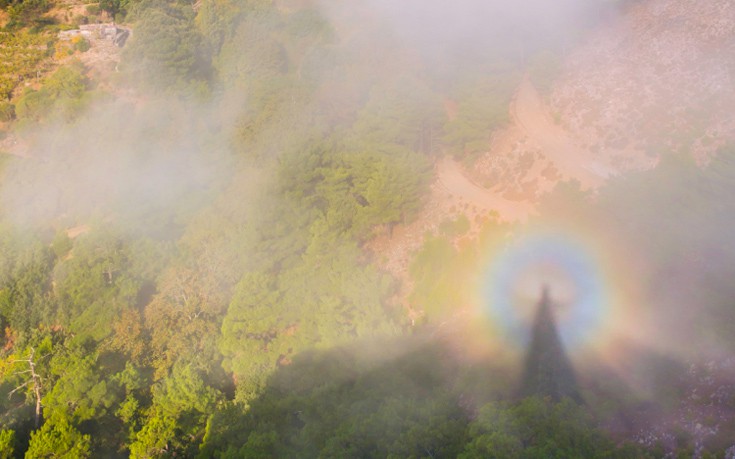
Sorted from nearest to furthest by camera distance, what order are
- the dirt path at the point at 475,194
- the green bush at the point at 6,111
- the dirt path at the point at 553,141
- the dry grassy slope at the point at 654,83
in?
the dry grassy slope at the point at 654,83, the dirt path at the point at 553,141, the dirt path at the point at 475,194, the green bush at the point at 6,111

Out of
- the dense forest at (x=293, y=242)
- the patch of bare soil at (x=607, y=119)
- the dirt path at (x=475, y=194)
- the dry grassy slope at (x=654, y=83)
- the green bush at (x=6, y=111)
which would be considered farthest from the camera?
the green bush at (x=6, y=111)

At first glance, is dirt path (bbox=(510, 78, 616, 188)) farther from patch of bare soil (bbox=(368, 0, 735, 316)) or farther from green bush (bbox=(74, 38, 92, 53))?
green bush (bbox=(74, 38, 92, 53))

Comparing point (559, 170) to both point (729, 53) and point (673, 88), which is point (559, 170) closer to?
point (673, 88)

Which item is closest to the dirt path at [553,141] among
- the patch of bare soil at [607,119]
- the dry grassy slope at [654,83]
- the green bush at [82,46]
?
the patch of bare soil at [607,119]

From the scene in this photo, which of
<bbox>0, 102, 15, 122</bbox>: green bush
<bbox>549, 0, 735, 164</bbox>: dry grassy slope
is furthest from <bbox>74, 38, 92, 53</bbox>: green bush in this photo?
<bbox>549, 0, 735, 164</bbox>: dry grassy slope

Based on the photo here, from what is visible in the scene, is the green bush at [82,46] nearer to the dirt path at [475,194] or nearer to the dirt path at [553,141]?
the dirt path at [475,194]

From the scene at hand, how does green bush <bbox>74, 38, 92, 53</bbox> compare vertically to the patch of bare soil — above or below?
above

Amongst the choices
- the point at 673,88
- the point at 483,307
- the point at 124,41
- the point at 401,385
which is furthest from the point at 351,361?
the point at 124,41
